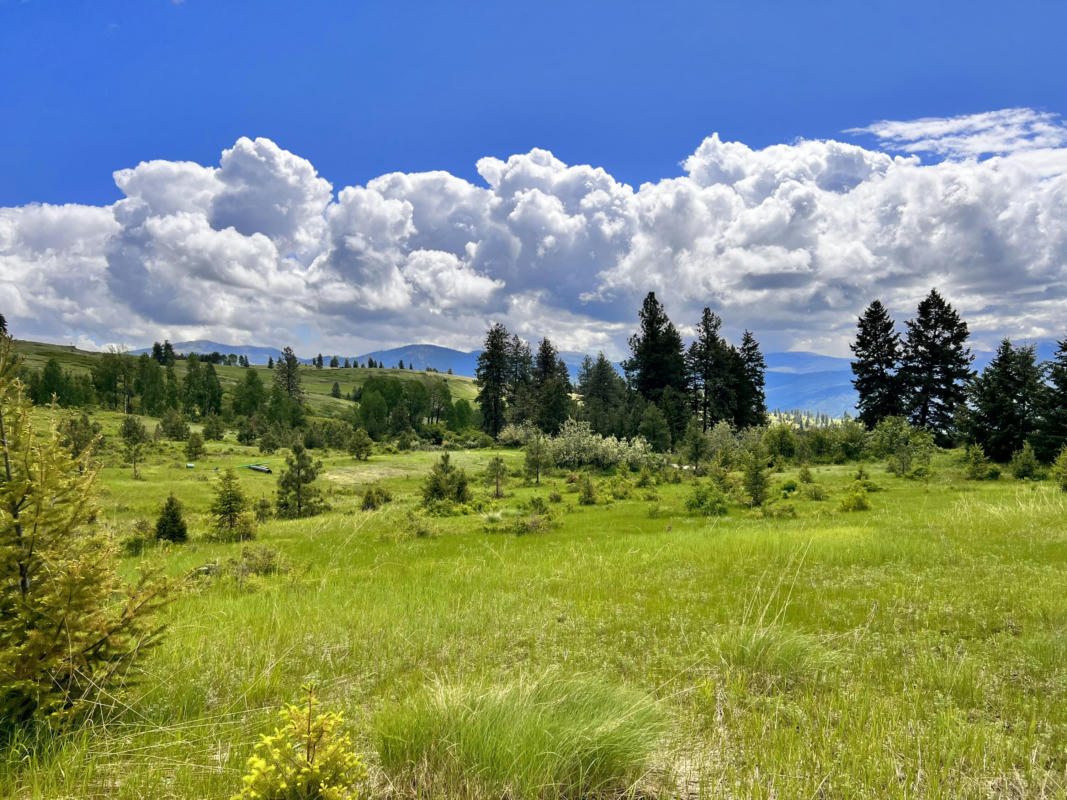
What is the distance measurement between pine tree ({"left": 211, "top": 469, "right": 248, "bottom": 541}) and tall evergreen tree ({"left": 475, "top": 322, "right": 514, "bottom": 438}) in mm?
60922

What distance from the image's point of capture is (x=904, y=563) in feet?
33.2

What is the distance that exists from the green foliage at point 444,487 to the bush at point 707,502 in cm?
1110

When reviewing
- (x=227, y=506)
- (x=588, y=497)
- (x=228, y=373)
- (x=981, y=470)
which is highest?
(x=228, y=373)

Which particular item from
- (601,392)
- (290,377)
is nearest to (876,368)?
(601,392)

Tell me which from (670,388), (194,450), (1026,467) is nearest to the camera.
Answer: (1026,467)

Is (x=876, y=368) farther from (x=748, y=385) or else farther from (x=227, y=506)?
(x=227, y=506)

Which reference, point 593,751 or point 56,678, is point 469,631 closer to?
point 593,751

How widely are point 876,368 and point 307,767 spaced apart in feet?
203

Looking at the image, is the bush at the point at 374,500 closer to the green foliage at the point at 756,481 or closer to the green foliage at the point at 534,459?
the green foliage at the point at 534,459

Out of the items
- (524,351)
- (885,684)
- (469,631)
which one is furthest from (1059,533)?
(524,351)

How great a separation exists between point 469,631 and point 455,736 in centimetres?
339

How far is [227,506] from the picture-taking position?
61.5 feet

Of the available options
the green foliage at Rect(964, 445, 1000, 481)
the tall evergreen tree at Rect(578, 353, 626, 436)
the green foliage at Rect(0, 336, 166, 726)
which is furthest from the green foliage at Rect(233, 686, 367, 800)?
the tall evergreen tree at Rect(578, 353, 626, 436)

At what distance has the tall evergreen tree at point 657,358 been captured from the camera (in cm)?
6625
